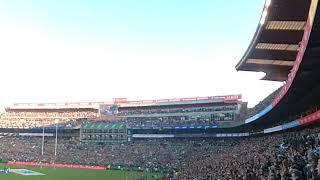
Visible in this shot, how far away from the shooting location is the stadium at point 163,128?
40.4 metres

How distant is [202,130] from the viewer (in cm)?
7781

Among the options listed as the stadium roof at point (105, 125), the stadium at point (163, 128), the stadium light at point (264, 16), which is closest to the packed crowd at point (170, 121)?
the stadium at point (163, 128)

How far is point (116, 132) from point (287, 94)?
51.0m

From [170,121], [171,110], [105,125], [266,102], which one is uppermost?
[171,110]

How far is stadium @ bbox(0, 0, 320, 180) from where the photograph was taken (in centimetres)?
4041

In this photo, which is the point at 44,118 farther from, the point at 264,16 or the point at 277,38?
the point at 264,16

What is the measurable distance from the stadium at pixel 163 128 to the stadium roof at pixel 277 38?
0.08 metres

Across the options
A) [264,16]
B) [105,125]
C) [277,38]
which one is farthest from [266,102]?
[105,125]

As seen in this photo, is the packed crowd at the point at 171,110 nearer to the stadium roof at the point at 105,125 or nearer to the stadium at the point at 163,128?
the stadium at the point at 163,128

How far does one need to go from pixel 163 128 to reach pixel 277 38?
4695 cm

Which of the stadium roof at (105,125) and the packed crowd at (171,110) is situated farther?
the stadium roof at (105,125)

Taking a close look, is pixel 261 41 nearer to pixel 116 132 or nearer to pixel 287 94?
pixel 287 94

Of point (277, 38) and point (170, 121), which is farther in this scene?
point (170, 121)

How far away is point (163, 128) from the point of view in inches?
3174
